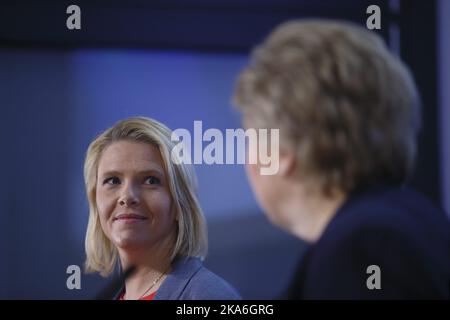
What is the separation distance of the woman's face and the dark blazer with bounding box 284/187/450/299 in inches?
31.1

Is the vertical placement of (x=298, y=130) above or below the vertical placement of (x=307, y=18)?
below

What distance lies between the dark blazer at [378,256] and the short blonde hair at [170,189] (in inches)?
31.3

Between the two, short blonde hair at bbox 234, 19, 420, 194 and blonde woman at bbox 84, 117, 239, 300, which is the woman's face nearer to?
blonde woman at bbox 84, 117, 239, 300

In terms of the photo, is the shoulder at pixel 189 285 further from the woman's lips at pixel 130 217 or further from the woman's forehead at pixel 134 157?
the woman's forehead at pixel 134 157

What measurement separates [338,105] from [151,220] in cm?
83

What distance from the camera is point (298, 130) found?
118cm

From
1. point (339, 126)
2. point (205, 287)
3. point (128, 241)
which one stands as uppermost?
point (339, 126)

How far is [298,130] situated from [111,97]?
3.09 feet

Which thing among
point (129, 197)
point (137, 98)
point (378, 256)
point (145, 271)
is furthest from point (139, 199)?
point (378, 256)

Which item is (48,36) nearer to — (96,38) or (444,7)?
(96,38)

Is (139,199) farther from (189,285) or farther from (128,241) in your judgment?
(189,285)

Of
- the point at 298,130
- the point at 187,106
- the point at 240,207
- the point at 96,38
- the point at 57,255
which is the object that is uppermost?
the point at 96,38

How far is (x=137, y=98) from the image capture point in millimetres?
1988
